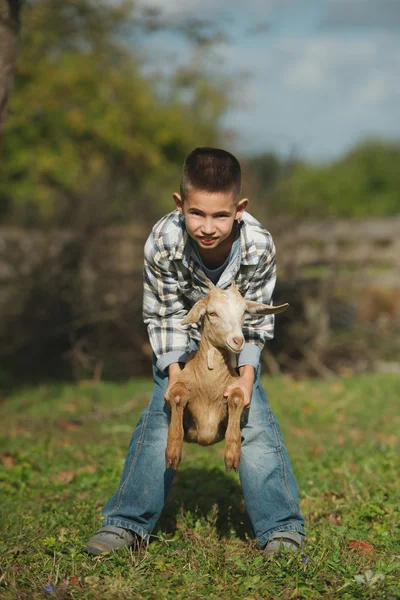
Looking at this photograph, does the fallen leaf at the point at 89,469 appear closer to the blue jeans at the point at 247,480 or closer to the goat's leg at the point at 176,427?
the blue jeans at the point at 247,480

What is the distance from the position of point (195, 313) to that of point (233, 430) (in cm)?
56

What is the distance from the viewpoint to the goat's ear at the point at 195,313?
3.21m

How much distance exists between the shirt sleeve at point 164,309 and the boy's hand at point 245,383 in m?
0.35

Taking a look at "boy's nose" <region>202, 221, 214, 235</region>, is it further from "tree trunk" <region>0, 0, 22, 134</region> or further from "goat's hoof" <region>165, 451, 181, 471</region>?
"tree trunk" <region>0, 0, 22, 134</region>

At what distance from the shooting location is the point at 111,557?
338 centimetres

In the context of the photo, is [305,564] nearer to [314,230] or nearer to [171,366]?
[171,366]

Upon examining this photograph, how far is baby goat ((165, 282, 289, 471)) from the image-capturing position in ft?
10.4

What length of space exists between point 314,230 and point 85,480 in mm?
5725

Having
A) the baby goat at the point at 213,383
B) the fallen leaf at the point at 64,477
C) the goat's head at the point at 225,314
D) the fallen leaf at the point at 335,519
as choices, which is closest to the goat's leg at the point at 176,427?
the baby goat at the point at 213,383

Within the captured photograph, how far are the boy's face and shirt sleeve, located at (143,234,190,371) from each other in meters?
0.31

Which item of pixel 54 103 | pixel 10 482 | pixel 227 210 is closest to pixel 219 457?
pixel 10 482

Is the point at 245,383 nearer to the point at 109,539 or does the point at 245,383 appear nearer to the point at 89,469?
the point at 109,539

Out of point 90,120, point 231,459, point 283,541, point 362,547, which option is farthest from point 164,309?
point 90,120

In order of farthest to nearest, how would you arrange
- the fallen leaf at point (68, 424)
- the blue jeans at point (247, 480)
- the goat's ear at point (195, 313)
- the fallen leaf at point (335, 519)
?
the fallen leaf at point (68, 424) → the fallen leaf at point (335, 519) → the blue jeans at point (247, 480) → the goat's ear at point (195, 313)
